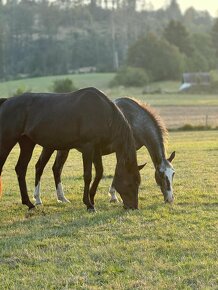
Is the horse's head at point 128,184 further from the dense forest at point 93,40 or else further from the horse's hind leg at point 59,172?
the dense forest at point 93,40

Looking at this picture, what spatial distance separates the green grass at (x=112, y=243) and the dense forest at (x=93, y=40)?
267 ft

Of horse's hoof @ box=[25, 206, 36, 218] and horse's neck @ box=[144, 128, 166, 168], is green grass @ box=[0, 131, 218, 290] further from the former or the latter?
horse's neck @ box=[144, 128, 166, 168]

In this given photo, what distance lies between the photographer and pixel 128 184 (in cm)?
888

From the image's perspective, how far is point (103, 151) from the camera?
965 cm

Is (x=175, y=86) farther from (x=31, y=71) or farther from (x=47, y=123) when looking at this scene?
(x=47, y=123)

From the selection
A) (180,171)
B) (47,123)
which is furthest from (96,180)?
(180,171)

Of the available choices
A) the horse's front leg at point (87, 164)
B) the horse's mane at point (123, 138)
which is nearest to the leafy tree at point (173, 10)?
the horse's mane at point (123, 138)

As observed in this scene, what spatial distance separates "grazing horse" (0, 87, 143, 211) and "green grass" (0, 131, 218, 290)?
578mm

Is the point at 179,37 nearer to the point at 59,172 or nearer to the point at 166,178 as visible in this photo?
the point at 59,172

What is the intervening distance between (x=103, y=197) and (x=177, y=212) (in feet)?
7.50

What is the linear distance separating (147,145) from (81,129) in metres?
1.56

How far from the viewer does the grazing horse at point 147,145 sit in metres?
9.46

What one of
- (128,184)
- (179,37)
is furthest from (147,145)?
(179,37)

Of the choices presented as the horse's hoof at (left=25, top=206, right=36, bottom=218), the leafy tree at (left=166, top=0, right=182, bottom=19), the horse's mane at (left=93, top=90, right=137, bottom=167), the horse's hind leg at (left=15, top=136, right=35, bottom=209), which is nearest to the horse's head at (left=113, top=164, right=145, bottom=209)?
the horse's mane at (left=93, top=90, right=137, bottom=167)
